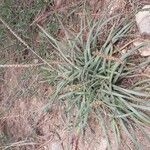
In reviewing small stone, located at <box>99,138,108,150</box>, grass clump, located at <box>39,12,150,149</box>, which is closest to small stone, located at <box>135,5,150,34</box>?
grass clump, located at <box>39,12,150,149</box>

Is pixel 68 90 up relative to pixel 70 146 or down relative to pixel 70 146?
up

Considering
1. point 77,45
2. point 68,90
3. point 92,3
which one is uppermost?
point 92,3

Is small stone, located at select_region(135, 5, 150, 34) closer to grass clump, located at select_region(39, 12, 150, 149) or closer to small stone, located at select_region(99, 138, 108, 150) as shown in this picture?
grass clump, located at select_region(39, 12, 150, 149)

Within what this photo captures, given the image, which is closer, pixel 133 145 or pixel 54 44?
pixel 133 145

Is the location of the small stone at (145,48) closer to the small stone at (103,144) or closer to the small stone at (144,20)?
the small stone at (144,20)

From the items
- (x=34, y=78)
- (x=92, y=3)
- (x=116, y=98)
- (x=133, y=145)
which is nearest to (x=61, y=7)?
(x=92, y=3)

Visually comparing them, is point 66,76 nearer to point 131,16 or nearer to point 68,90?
point 68,90

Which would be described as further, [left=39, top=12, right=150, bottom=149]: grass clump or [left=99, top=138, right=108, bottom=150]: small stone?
[left=99, top=138, right=108, bottom=150]: small stone
